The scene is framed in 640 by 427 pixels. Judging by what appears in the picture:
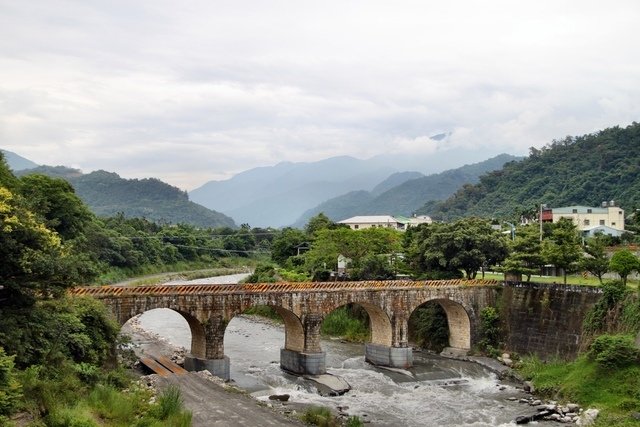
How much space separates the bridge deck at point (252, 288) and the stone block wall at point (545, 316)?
2.68 meters

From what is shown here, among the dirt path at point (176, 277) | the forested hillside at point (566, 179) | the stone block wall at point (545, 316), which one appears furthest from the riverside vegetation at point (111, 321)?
the forested hillside at point (566, 179)

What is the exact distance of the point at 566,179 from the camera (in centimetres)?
11031

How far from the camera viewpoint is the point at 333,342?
49438 mm

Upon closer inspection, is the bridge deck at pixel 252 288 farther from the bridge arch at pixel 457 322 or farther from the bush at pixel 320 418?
the bush at pixel 320 418

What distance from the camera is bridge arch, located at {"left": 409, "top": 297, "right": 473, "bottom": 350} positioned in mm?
44375

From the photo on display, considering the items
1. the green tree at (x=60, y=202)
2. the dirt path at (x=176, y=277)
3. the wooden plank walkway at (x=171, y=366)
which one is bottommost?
the wooden plank walkway at (x=171, y=366)

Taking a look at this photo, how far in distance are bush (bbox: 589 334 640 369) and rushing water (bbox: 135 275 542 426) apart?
466 cm

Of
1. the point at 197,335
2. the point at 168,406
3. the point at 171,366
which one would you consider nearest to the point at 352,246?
the point at 197,335

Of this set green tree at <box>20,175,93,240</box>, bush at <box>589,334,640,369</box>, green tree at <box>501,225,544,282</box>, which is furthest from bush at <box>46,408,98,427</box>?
green tree at <box>20,175,93,240</box>

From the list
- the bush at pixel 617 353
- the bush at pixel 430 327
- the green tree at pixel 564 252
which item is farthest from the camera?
the bush at pixel 430 327

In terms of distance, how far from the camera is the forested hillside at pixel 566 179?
9712cm

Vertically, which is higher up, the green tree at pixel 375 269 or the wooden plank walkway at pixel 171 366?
the green tree at pixel 375 269

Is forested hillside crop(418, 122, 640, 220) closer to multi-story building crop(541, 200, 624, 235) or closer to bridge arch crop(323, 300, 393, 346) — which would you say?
multi-story building crop(541, 200, 624, 235)

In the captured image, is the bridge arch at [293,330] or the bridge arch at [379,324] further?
the bridge arch at [379,324]
